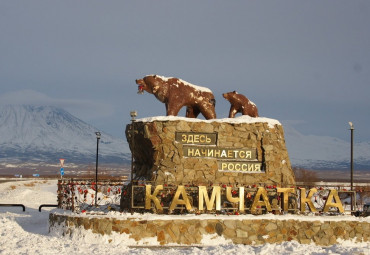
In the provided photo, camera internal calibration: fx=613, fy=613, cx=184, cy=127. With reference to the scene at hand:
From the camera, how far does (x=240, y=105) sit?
811 inches

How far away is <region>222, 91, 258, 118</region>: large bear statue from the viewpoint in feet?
67.4

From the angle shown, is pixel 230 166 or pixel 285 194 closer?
pixel 285 194

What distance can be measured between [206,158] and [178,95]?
267 cm

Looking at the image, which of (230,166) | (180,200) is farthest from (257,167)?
(180,200)

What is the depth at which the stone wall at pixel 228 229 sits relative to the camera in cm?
1603

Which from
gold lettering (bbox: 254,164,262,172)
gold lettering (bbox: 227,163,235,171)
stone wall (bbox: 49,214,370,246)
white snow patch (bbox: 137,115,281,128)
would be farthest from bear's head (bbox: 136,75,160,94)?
stone wall (bbox: 49,214,370,246)

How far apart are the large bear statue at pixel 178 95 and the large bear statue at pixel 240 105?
26.0 inches

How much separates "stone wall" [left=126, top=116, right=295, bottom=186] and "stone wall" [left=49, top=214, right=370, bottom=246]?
6.27 feet

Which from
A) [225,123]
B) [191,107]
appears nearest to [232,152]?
[225,123]

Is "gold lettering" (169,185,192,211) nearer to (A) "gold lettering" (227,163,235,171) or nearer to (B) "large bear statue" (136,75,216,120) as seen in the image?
(A) "gold lettering" (227,163,235,171)

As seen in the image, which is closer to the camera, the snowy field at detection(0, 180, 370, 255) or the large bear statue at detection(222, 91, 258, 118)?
the snowy field at detection(0, 180, 370, 255)

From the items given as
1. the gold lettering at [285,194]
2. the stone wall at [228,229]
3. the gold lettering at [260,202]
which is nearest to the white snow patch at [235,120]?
the gold lettering at [285,194]

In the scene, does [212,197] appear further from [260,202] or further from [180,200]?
[260,202]

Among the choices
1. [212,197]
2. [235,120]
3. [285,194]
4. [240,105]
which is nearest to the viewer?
[212,197]
